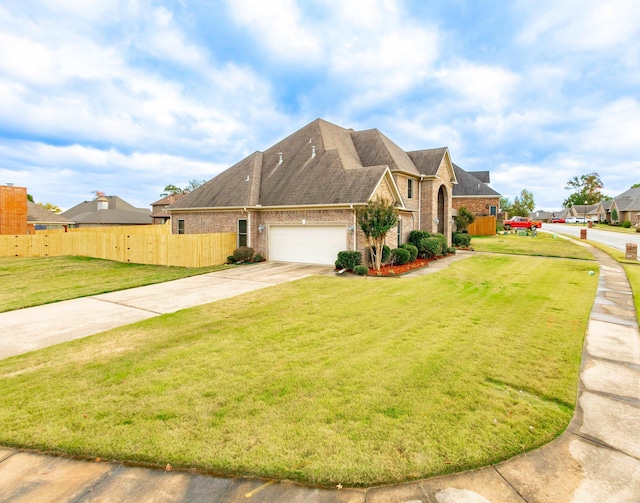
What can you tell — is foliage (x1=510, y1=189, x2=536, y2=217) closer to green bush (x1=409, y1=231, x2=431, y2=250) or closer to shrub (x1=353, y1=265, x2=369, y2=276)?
green bush (x1=409, y1=231, x2=431, y2=250)

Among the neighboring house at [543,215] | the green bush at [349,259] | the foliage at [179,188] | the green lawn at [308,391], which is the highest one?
the foliage at [179,188]

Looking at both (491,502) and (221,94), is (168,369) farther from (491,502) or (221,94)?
(221,94)

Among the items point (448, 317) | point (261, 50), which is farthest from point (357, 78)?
point (448, 317)

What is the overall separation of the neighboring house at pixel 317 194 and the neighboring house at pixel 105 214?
3461 cm

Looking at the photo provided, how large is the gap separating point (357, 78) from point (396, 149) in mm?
5547

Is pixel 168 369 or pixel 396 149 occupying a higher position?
pixel 396 149

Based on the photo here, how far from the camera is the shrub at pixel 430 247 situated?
19.5 meters

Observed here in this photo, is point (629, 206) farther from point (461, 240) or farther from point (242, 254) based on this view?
point (242, 254)

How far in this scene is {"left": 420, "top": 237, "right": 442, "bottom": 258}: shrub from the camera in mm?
19453

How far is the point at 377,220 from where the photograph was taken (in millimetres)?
14969

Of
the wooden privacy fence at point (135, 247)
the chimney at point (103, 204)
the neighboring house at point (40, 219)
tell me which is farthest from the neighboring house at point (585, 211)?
the neighboring house at point (40, 219)

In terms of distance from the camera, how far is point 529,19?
14.5m

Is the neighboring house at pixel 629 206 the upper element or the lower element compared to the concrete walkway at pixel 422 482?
upper

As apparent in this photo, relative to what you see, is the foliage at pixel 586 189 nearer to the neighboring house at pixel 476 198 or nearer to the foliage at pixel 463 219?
the neighboring house at pixel 476 198
